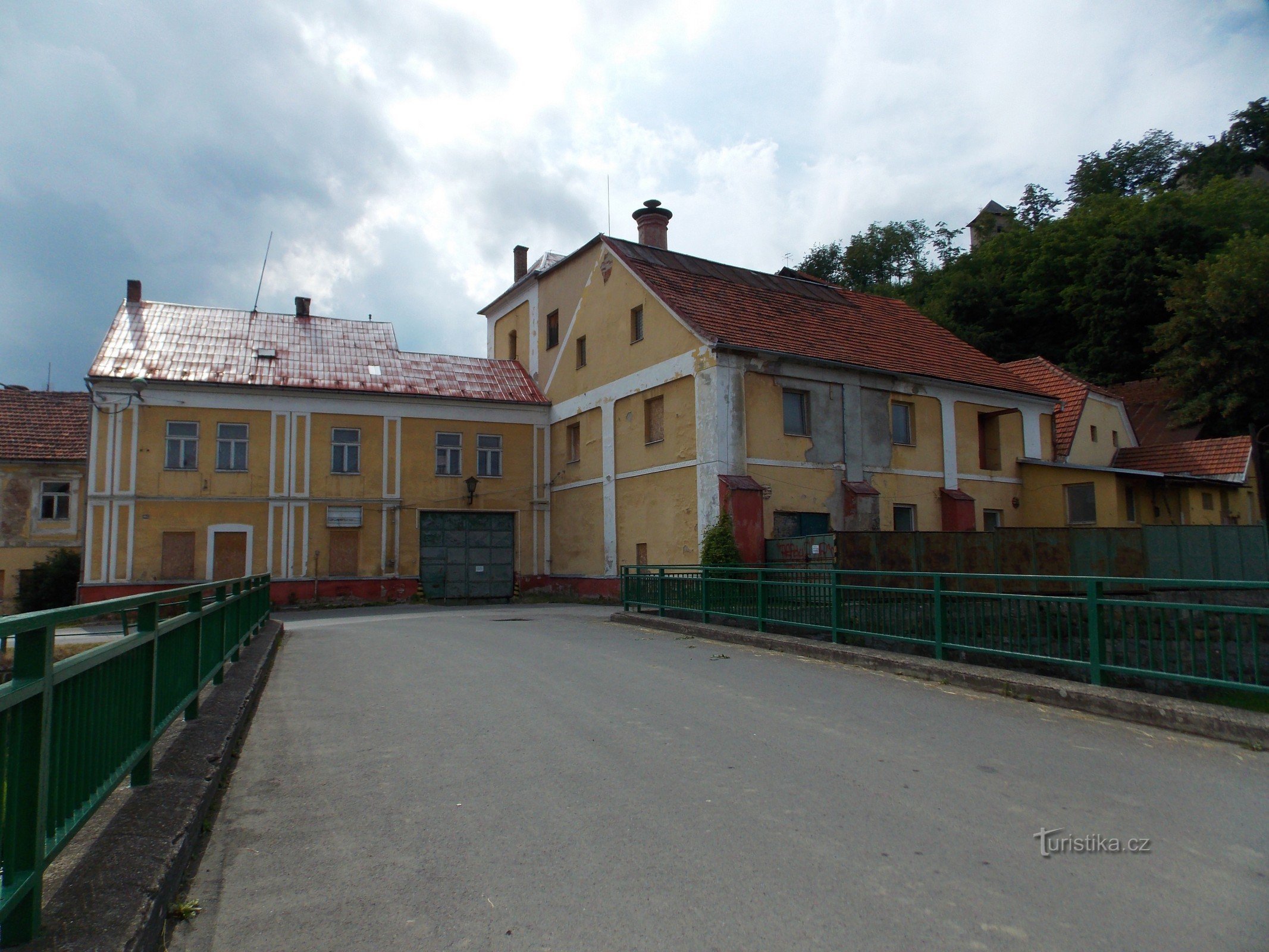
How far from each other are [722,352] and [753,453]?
8.51ft

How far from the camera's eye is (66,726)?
3.36 metres

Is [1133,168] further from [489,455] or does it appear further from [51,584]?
[51,584]

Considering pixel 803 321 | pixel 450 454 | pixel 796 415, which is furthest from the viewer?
pixel 450 454

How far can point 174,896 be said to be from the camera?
373 centimetres

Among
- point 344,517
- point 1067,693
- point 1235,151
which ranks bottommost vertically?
point 1067,693

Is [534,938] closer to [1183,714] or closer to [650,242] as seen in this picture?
[1183,714]

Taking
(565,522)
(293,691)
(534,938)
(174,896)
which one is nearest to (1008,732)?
(534,938)

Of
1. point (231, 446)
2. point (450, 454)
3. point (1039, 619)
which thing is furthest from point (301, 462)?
point (1039, 619)

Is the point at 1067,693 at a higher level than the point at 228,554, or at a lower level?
lower

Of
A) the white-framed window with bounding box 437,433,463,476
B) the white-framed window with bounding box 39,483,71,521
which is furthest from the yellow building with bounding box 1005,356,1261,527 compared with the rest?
the white-framed window with bounding box 39,483,71,521

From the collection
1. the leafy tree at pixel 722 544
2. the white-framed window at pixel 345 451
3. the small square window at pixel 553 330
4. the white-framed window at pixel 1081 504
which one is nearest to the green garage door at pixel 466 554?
the white-framed window at pixel 345 451

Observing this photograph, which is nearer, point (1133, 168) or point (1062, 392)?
point (1062, 392)

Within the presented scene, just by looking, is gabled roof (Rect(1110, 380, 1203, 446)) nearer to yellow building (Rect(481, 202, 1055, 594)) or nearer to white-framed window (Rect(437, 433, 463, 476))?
yellow building (Rect(481, 202, 1055, 594))

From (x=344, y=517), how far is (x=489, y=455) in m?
5.14
